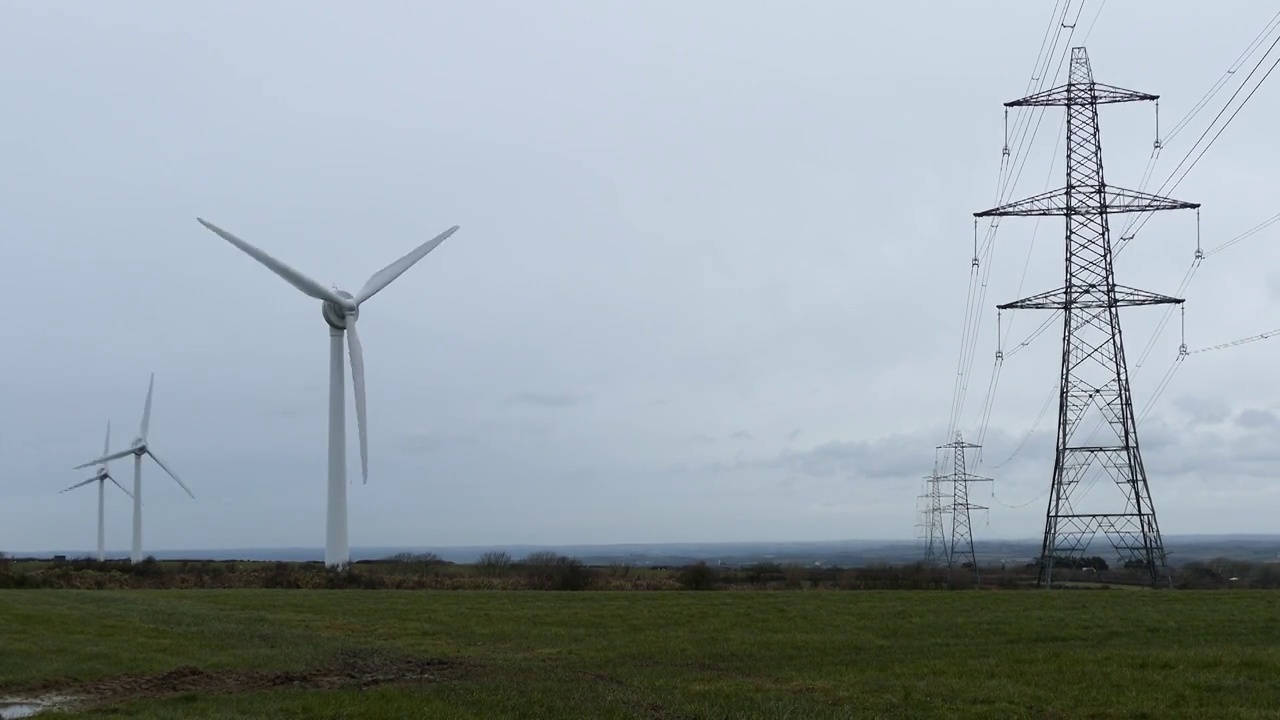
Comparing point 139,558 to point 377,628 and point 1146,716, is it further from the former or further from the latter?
point 1146,716

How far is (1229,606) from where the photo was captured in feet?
112

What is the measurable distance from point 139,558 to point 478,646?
3117 inches

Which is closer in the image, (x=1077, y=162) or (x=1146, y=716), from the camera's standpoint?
(x=1146, y=716)

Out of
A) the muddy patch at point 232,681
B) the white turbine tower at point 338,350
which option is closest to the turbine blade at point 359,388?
the white turbine tower at point 338,350

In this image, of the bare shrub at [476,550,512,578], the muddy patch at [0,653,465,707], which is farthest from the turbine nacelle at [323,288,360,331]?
the muddy patch at [0,653,465,707]

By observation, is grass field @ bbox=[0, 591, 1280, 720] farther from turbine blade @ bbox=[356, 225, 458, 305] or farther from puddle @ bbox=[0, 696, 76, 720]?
turbine blade @ bbox=[356, 225, 458, 305]

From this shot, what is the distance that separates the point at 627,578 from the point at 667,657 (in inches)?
1618

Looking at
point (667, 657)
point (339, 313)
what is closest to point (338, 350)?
point (339, 313)

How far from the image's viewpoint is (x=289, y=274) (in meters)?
58.9

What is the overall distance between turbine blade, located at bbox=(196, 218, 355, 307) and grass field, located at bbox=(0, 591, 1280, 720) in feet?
65.4

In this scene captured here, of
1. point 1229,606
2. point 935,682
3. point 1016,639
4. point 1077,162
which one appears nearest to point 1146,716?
point 935,682

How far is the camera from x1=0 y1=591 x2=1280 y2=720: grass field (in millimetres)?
17156

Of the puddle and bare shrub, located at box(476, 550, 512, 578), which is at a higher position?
the puddle

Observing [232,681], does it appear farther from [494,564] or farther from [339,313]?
[494,564]
